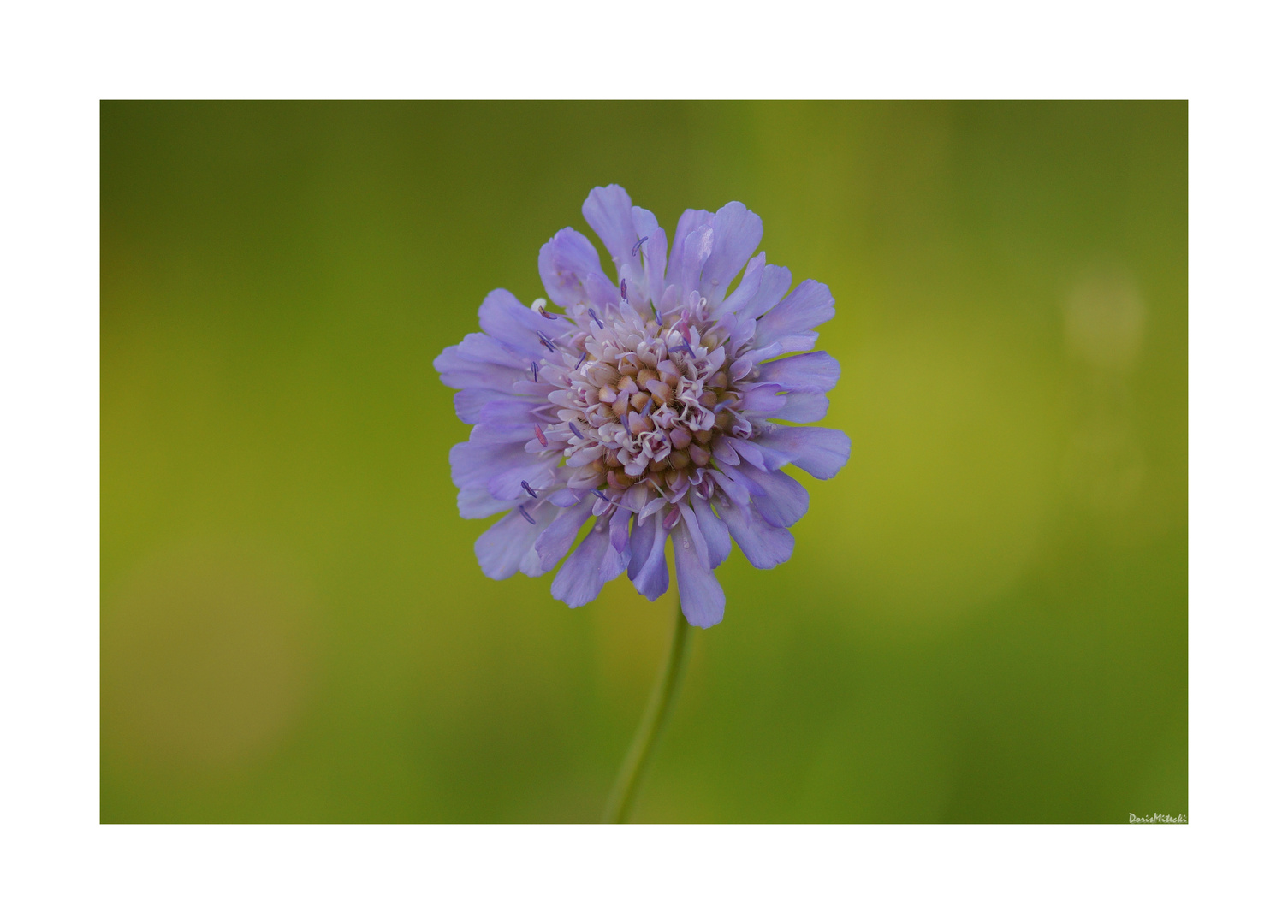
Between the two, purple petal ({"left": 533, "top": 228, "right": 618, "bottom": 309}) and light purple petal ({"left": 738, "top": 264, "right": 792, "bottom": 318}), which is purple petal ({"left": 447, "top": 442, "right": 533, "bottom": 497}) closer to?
purple petal ({"left": 533, "top": 228, "right": 618, "bottom": 309})

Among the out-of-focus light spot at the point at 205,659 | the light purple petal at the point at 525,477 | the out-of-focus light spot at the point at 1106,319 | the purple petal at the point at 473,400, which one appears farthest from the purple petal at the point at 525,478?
the out-of-focus light spot at the point at 1106,319

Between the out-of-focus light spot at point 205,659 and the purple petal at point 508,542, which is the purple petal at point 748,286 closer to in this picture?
the purple petal at point 508,542

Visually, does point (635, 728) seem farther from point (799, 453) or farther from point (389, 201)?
point (389, 201)

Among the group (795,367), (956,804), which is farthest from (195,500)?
(956,804)

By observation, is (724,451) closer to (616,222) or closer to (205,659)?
(616,222)

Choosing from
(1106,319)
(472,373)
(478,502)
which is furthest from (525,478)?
(1106,319)

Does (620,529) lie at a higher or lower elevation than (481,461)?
lower

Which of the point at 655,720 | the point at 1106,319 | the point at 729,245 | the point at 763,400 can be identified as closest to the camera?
the point at 763,400
